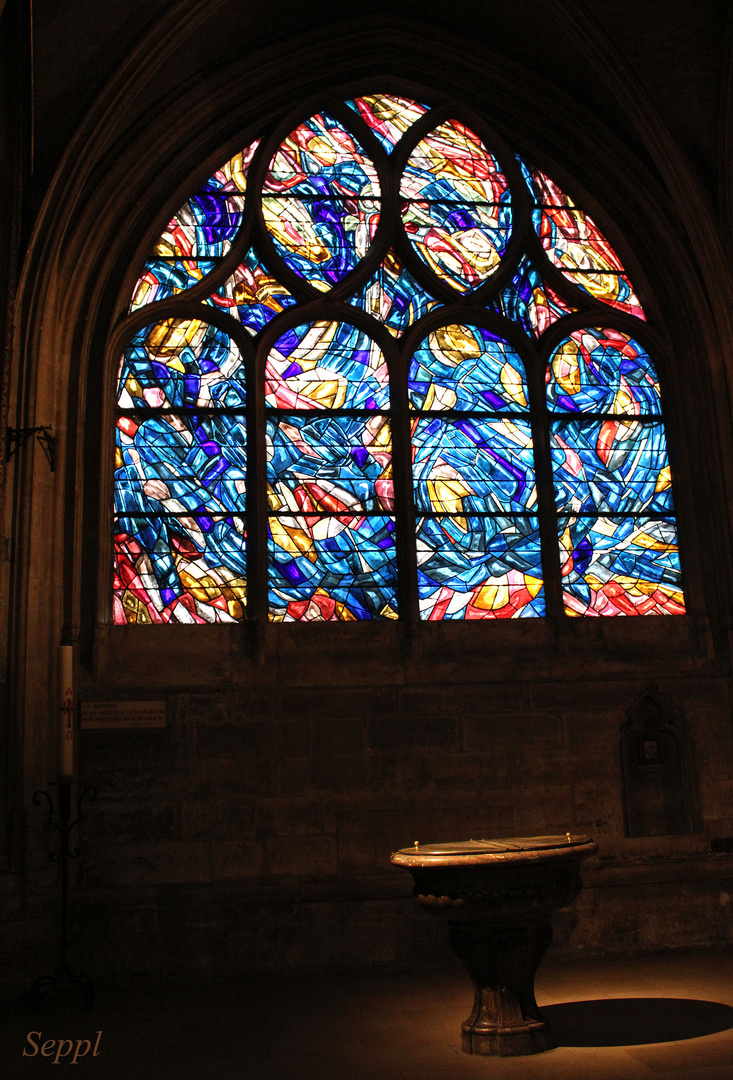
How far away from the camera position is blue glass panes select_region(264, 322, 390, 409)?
729 cm

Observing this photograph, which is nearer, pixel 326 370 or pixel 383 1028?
pixel 383 1028

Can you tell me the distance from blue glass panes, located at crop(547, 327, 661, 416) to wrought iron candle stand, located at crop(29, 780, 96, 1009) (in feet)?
13.8

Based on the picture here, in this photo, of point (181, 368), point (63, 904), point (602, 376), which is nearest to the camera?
point (63, 904)

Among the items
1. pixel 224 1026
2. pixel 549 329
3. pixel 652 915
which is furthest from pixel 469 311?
pixel 224 1026

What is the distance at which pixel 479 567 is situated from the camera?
7.08 meters

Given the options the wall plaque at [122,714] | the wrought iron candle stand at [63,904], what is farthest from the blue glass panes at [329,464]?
the wrought iron candle stand at [63,904]

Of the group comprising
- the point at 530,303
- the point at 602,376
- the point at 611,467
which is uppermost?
the point at 530,303

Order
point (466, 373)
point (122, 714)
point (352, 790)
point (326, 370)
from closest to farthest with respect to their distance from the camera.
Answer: point (122, 714) → point (352, 790) → point (326, 370) → point (466, 373)

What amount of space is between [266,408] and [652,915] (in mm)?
4051

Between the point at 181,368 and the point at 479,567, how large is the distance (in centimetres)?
244

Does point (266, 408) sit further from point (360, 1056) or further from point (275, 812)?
point (360, 1056)

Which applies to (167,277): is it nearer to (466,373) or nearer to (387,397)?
(387,397)

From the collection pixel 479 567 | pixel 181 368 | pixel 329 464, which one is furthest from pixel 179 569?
pixel 479 567

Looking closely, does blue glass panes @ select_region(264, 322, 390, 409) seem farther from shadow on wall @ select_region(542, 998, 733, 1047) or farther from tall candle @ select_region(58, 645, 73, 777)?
shadow on wall @ select_region(542, 998, 733, 1047)
